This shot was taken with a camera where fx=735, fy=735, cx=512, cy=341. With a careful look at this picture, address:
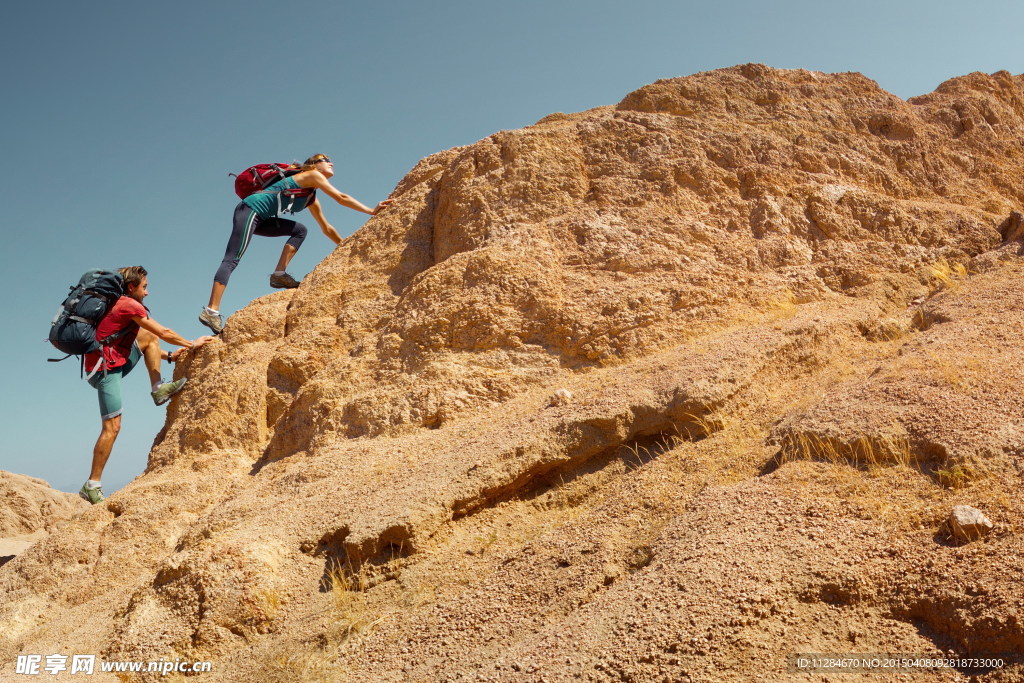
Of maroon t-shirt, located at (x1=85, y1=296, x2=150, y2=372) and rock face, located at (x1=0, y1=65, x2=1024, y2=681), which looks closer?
rock face, located at (x1=0, y1=65, x2=1024, y2=681)

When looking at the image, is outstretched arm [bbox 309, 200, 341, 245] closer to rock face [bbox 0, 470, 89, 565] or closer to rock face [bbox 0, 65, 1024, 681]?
rock face [bbox 0, 65, 1024, 681]

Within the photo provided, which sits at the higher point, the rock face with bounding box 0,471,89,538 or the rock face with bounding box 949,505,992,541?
the rock face with bounding box 0,471,89,538

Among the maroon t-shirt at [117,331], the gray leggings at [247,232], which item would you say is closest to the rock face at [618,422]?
the gray leggings at [247,232]

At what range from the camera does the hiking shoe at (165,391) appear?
6949mm

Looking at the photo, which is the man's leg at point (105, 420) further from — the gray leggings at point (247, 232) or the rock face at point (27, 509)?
the rock face at point (27, 509)

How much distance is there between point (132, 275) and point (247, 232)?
3.73 feet

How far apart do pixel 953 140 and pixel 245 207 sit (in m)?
7.45

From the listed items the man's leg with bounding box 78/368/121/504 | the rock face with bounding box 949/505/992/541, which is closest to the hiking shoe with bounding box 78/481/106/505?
the man's leg with bounding box 78/368/121/504

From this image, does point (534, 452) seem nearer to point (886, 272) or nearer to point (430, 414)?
point (430, 414)

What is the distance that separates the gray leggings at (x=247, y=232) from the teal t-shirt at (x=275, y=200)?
6cm

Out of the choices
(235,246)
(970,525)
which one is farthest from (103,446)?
(970,525)

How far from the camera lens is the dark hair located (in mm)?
7039

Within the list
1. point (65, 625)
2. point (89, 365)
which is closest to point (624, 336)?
point (65, 625)

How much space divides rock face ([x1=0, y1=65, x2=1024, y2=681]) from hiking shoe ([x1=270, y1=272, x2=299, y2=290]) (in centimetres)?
34
